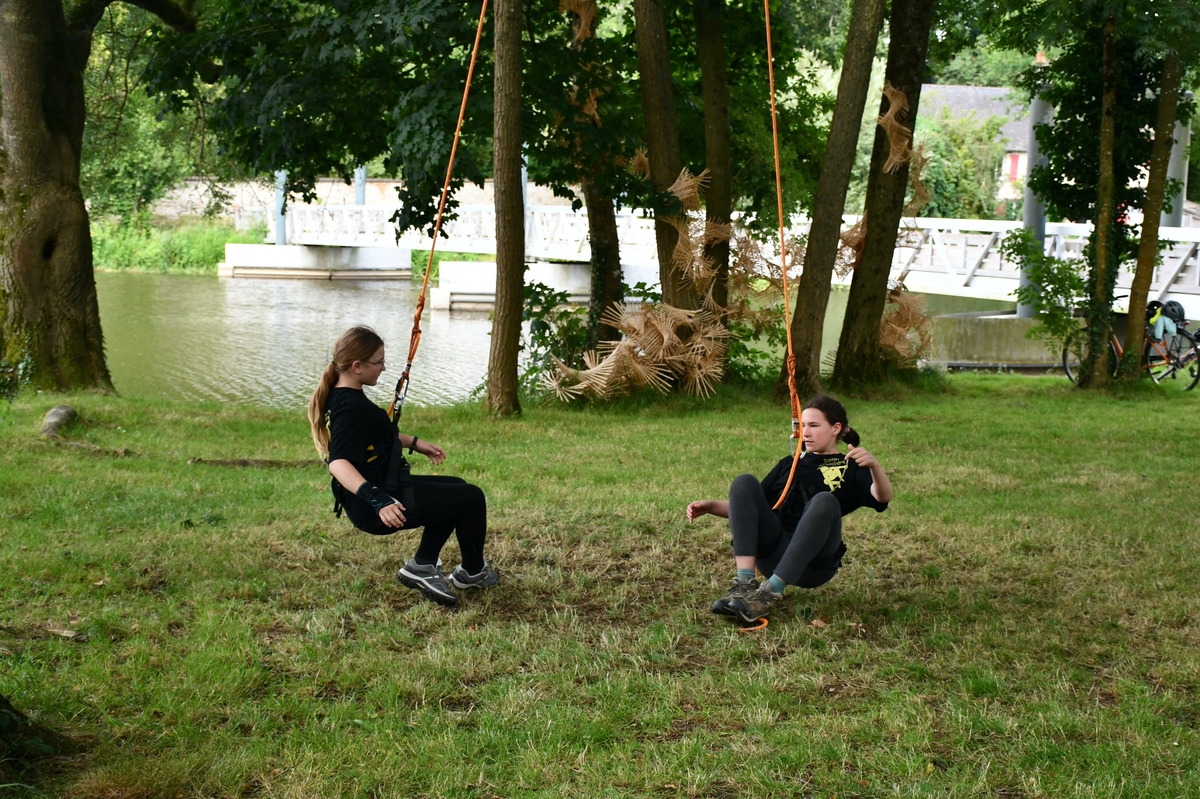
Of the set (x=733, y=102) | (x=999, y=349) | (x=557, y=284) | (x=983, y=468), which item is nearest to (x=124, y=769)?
(x=983, y=468)

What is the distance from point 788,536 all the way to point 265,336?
19730mm

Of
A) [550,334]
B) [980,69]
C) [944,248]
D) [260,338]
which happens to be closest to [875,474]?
[550,334]

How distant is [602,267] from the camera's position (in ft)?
44.3

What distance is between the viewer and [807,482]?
518 centimetres

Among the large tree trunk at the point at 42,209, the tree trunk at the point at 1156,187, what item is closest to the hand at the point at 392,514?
the large tree trunk at the point at 42,209

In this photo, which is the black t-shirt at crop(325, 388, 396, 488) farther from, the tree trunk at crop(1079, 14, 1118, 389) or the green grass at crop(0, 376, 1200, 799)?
the tree trunk at crop(1079, 14, 1118, 389)

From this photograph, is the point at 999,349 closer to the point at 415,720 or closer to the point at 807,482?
the point at 807,482

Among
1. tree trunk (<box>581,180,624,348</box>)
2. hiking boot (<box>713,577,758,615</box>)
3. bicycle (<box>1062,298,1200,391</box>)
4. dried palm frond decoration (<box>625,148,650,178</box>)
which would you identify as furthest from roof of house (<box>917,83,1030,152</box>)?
hiking boot (<box>713,577,758,615</box>)

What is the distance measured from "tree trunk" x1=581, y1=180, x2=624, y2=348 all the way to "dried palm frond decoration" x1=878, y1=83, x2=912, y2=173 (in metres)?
3.04

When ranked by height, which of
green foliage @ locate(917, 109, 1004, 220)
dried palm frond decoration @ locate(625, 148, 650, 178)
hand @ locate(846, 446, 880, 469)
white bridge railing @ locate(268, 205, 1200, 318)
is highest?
green foliage @ locate(917, 109, 1004, 220)

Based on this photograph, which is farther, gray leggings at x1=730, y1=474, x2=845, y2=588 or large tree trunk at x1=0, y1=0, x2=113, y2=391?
large tree trunk at x1=0, y1=0, x2=113, y2=391

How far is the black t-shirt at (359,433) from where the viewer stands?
4797 millimetres

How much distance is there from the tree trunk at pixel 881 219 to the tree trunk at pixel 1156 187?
2.60 metres

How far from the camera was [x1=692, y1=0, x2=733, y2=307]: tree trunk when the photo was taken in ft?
42.0
